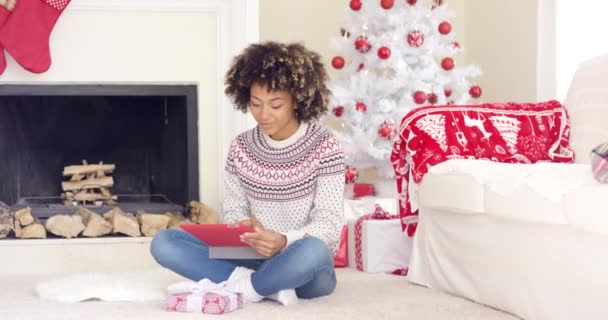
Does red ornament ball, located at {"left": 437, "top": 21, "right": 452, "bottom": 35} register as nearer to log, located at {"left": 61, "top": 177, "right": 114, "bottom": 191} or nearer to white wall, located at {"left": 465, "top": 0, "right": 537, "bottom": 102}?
white wall, located at {"left": 465, "top": 0, "right": 537, "bottom": 102}

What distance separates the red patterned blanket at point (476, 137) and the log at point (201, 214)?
826 millimetres

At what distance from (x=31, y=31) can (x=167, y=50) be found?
512 millimetres

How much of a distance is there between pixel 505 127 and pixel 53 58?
1734mm

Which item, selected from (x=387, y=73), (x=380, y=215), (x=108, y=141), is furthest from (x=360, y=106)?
(x=108, y=141)

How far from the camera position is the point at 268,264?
7.79 feet

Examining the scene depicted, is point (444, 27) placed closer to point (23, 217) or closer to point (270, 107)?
point (270, 107)

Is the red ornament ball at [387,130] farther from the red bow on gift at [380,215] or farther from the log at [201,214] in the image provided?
the log at [201,214]

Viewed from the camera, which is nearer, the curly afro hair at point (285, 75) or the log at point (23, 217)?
the curly afro hair at point (285, 75)

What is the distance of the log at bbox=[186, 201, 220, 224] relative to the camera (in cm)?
346

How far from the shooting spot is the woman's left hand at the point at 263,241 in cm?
221

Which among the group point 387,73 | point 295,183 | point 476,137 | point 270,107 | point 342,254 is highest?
point 387,73

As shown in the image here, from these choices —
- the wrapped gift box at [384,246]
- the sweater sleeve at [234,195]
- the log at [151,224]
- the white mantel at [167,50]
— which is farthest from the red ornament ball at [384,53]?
the sweater sleeve at [234,195]

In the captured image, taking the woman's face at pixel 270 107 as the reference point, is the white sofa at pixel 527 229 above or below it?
below

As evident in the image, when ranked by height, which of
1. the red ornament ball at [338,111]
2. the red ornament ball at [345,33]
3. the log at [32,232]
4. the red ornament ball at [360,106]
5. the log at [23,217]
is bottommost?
the log at [32,232]
